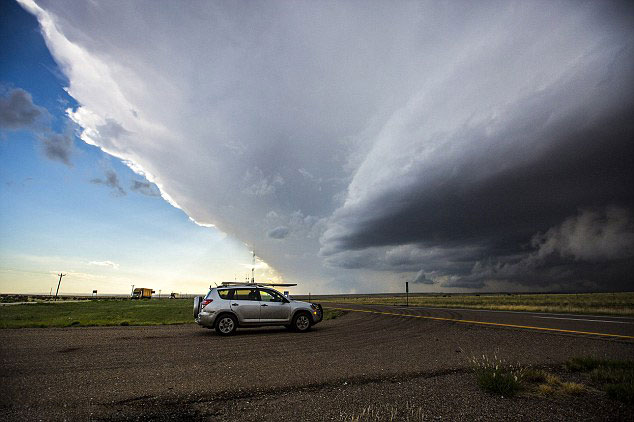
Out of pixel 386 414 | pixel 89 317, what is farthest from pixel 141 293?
pixel 386 414

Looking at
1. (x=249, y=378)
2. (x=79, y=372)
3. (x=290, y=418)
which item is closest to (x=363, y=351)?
(x=249, y=378)

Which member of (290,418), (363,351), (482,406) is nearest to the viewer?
(290,418)

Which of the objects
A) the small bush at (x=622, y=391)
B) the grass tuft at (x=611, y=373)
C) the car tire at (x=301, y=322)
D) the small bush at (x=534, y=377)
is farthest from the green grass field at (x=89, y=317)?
the small bush at (x=622, y=391)

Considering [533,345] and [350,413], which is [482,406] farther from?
[533,345]

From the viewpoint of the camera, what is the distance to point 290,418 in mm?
4164

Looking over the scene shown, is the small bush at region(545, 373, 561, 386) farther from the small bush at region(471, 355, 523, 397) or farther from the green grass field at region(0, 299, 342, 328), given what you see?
the green grass field at region(0, 299, 342, 328)

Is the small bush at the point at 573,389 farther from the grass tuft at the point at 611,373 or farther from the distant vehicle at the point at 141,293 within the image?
the distant vehicle at the point at 141,293

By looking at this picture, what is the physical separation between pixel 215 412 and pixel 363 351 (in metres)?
5.04

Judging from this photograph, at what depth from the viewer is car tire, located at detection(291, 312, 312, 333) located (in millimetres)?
12711

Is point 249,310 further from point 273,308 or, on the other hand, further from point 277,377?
point 277,377

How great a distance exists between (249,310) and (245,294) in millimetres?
637

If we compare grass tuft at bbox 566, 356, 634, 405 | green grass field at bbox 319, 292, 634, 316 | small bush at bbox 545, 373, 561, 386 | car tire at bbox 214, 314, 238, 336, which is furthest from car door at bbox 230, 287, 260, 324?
green grass field at bbox 319, 292, 634, 316

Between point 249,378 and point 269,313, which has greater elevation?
point 269,313

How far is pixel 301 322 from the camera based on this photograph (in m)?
12.8
